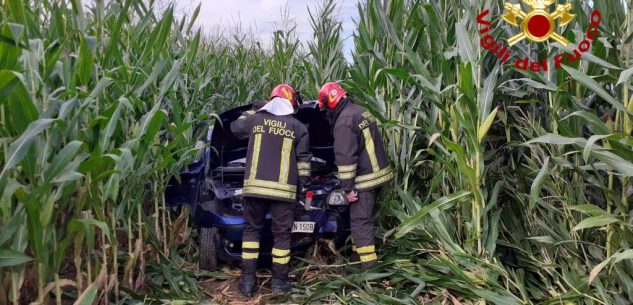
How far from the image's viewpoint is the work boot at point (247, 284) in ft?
13.1

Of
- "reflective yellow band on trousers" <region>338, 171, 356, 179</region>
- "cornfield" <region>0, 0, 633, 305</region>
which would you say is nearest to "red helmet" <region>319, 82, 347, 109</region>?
"cornfield" <region>0, 0, 633, 305</region>

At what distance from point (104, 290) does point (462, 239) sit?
2656mm

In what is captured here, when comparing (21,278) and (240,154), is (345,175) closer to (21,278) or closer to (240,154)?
(240,154)

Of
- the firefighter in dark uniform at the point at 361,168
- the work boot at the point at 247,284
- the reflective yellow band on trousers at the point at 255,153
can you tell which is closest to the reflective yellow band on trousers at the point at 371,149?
the firefighter in dark uniform at the point at 361,168

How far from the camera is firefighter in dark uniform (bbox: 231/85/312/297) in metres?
4.02

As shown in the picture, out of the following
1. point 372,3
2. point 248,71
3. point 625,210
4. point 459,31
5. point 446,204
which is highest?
point 372,3

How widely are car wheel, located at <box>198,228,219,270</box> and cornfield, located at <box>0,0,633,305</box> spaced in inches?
4.8

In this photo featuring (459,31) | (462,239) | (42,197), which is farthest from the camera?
(462,239)

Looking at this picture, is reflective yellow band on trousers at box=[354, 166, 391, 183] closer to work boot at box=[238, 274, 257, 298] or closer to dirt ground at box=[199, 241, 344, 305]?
dirt ground at box=[199, 241, 344, 305]

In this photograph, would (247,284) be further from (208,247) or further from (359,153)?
(359,153)

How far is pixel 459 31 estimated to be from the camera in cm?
328

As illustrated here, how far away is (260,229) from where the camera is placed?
409cm

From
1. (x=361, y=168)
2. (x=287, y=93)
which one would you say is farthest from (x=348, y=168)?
(x=287, y=93)

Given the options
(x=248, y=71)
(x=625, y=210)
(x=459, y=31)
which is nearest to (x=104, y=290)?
(x=459, y=31)
